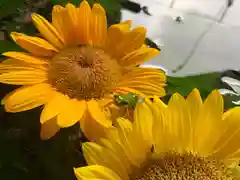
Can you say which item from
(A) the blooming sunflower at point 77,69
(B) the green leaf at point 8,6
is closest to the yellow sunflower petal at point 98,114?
(A) the blooming sunflower at point 77,69

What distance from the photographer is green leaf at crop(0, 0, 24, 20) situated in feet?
1.26

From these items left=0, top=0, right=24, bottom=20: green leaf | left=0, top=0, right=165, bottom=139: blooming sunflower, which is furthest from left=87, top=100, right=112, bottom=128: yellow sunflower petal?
left=0, top=0, right=24, bottom=20: green leaf

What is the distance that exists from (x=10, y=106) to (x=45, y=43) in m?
0.06

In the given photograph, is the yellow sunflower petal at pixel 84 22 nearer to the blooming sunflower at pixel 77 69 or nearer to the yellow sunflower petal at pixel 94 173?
the blooming sunflower at pixel 77 69

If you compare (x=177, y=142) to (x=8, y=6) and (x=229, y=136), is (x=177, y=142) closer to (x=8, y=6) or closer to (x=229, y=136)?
(x=229, y=136)

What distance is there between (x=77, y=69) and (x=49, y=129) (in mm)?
73

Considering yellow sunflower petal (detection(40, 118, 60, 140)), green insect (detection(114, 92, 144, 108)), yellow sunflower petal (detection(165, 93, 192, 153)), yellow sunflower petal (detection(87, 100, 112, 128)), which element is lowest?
yellow sunflower petal (detection(40, 118, 60, 140))

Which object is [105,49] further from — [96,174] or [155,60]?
[155,60]

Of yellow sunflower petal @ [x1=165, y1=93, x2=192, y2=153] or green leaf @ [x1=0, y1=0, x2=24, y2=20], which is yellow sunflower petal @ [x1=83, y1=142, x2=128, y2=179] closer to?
yellow sunflower petal @ [x1=165, y1=93, x2=192, y2=153]

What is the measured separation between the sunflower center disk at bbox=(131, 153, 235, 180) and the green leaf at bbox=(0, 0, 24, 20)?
166 millimetres

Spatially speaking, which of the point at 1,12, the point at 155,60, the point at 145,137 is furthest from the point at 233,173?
the point at 155,60

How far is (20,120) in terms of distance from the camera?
1.07 ft

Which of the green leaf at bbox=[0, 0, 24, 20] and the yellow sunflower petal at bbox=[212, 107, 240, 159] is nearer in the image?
the yellow sunflower petal at bbox=[212, 107, 240, 159]

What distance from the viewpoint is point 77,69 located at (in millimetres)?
359
